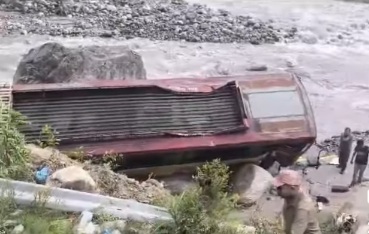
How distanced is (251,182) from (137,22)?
886 cm

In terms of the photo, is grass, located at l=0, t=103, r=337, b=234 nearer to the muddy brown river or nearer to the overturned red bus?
the overturned red bus

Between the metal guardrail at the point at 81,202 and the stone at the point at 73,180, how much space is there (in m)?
0.26

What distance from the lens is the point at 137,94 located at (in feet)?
27.1

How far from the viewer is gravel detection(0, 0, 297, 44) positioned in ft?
52.2

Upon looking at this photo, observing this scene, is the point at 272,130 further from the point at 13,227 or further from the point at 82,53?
the point at 13,227

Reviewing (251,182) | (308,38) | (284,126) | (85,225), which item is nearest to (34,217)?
(85,225)

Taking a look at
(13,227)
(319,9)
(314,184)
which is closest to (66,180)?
(13,227)

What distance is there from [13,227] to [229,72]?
10.1 metres

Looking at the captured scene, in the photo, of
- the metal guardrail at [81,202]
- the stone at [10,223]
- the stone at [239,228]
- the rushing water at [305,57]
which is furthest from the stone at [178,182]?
the rushing water at [305,57]

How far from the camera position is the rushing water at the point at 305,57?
13.0 meters

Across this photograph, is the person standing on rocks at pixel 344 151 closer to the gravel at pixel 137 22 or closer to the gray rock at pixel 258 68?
the gray rock at pixel 258 68

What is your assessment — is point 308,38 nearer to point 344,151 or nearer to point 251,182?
point 344,151

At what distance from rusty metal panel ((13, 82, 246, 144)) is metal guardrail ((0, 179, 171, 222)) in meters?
2.56

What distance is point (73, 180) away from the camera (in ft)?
17.1
